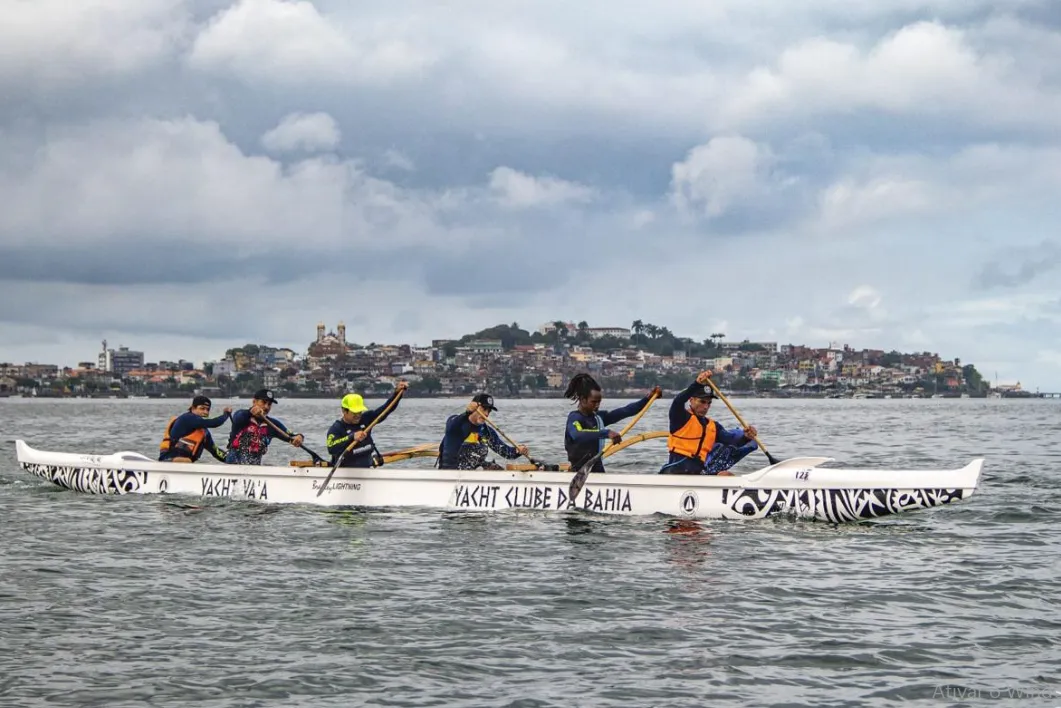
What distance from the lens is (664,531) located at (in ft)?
53.0

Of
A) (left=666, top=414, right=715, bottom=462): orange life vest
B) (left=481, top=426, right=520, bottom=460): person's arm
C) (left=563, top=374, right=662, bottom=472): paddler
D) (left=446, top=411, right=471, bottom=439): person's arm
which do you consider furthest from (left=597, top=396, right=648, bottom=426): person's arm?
(left=446, top=411, right=471, bottom=439): person's arm

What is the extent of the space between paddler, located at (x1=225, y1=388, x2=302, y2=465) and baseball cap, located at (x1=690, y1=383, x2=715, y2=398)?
7.50 m

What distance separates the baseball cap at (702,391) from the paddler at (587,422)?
0.60m

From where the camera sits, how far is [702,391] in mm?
16953

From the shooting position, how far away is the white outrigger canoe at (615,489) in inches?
646

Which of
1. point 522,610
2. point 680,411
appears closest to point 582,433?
point 680,411

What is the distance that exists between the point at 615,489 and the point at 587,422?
1151 millimetres

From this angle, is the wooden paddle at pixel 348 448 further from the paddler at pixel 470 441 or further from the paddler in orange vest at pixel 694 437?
the paddler in orange vest at pixel 694 437

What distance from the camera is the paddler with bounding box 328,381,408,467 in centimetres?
1928

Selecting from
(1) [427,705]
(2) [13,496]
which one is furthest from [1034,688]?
(2) [13,496]

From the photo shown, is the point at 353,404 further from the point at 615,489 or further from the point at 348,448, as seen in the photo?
the point at 615,489

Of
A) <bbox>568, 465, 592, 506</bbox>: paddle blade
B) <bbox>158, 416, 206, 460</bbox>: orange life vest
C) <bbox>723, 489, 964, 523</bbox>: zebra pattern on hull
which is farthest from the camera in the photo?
<bbox>158, 416, 206, 460</bbox>: orange life vest

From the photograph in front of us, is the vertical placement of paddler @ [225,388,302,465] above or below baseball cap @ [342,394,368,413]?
below

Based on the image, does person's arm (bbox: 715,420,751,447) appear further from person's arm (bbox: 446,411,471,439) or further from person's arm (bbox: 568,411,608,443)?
person's arm (bbox: 446,411,471,439)
